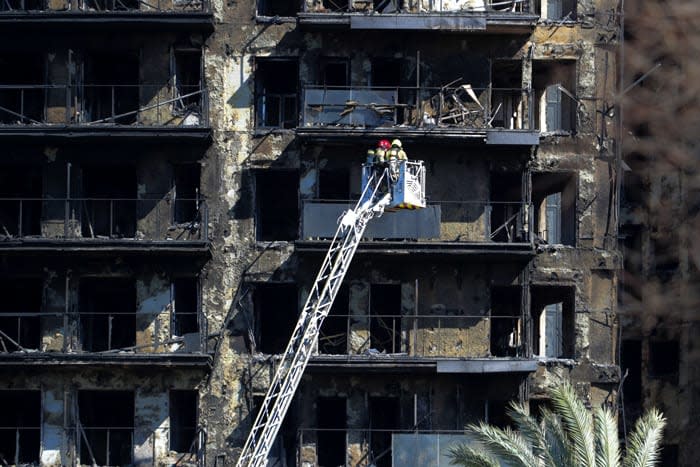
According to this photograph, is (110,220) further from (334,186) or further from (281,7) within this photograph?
(281,7)

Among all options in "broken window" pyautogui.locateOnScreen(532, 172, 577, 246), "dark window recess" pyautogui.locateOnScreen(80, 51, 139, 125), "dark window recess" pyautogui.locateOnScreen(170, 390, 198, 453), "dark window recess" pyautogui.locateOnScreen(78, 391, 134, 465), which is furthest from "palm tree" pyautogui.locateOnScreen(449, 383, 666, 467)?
"dark window recess" pyautogui.locateOnScreen(80, 51, 139, 125)

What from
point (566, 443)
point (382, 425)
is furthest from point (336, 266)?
point (566, 443)

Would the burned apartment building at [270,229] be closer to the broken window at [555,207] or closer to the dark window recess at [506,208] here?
the dark window recess at [506,208]

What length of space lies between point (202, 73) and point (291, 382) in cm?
938

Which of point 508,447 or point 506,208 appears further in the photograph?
point 506,208

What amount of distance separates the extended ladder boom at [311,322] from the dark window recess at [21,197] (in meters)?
8.74

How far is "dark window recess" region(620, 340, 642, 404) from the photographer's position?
2499 inches

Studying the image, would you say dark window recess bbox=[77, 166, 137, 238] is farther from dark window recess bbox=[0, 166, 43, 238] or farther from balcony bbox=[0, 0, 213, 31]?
balcony bbox=[0, 0, 213, 31]

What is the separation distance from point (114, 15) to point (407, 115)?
8.37 metres

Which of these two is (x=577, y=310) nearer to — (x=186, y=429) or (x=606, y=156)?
(x=606, y=156)

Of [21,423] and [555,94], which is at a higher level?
[555,94]

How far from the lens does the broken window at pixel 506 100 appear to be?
59500mm

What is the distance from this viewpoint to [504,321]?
60.1 m

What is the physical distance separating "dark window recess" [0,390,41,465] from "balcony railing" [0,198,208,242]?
448 cm
